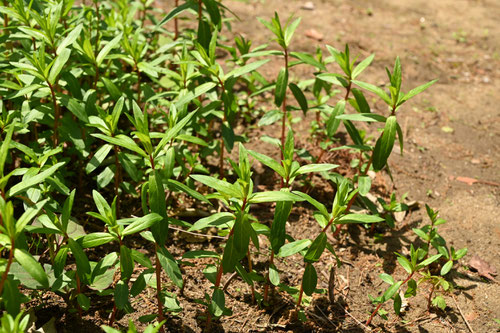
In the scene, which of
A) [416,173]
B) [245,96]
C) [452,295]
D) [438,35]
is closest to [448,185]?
[416,173]

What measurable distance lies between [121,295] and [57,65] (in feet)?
4.69

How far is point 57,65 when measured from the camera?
295 centimetres

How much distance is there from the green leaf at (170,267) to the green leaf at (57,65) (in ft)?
4.08

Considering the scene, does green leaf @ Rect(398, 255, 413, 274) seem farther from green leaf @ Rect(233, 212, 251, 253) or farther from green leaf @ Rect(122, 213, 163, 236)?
green leaf @ Rect(122, 213, 163, 236)

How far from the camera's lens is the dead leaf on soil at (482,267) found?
11.1ft

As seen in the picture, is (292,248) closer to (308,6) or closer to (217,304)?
(217,304)

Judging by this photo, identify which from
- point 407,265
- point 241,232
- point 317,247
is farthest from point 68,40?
point 407,265

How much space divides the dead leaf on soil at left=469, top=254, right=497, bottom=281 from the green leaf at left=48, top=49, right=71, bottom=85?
3027 mm

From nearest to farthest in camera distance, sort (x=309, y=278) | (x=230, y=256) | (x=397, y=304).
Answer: (x=230, y=256) → (x=309, y=278) → (x=397, y=304)

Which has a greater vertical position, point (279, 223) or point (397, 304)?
point (279, 223)

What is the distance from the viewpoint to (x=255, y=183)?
3.97 meters

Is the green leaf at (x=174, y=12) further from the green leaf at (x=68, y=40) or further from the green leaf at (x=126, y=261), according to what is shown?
the green leaf at (x=126, y=261)

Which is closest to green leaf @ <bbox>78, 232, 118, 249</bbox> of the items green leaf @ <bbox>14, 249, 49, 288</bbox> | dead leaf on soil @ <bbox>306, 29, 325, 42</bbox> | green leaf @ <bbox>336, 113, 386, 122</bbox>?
green leaf @ <bbox>14, 249, 49, 288</bbox>

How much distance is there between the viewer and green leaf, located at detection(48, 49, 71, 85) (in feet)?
9.59
